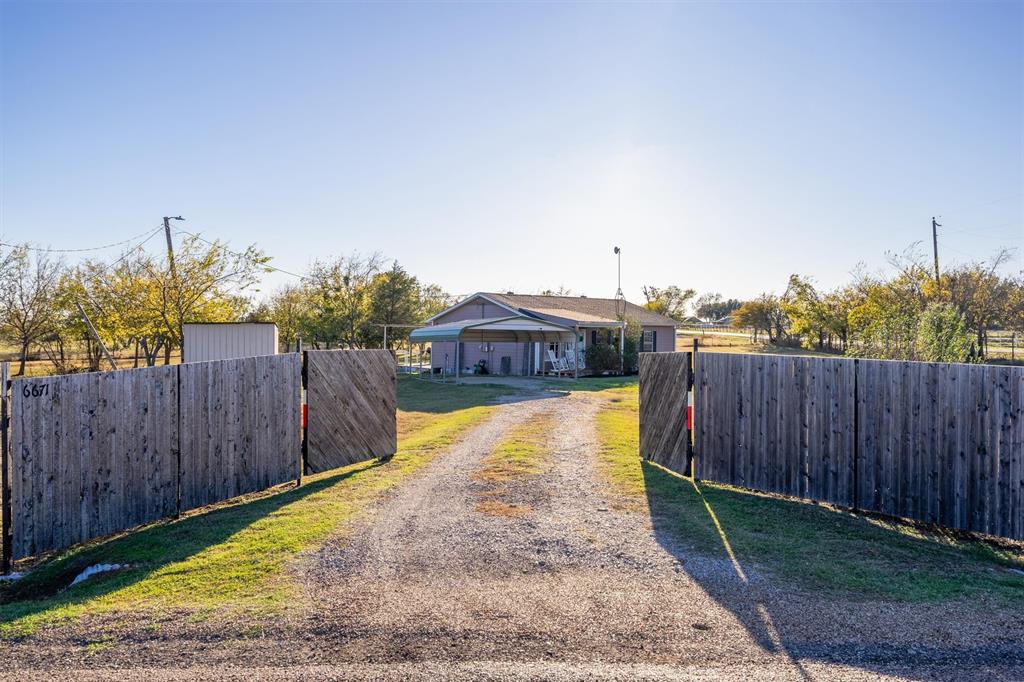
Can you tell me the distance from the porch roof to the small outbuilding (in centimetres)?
856

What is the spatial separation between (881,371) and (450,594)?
5.01 m

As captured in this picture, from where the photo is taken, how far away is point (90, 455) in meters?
5.70

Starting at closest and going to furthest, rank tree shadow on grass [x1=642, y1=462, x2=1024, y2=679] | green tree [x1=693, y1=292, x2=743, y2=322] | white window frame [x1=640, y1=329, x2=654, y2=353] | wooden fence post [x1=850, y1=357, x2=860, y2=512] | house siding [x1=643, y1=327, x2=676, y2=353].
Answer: tree shadow on grass [x1=642, y1=462, x2=1024, y2=679] → wooden fence post [x1=850, y1=357, x2=860, y2=512] → white window frame [x1=640, y1=329, x2=654, y2=353] → house siding [x1=643, y1=327, x2=676, y2=353] → green tree [x1=693, y1=292, x2=743, y2=322]

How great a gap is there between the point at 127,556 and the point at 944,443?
7.75 meters

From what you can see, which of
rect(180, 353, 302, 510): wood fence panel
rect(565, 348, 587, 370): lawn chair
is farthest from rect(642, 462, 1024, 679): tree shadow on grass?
rect(565, 348, 587, 370): lawn chair

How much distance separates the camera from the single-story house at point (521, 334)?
943 inches

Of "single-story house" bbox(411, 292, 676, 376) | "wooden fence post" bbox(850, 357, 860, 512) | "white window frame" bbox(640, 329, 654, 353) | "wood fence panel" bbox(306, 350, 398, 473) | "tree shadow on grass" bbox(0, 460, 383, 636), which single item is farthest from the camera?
"white window frame" bbox(640, 329, 654, 353)

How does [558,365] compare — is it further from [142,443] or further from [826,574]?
[826,574]

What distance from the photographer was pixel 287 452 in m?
7.78

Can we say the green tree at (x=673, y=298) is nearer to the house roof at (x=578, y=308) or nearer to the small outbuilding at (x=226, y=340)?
the house roof at (x=578, y=308)

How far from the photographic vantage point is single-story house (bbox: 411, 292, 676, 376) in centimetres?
2395

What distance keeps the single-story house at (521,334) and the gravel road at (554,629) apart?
17.6 m

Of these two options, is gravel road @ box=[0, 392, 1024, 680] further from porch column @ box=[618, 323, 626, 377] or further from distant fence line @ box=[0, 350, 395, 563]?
porch column @ box=[618, 323, 626, 377]

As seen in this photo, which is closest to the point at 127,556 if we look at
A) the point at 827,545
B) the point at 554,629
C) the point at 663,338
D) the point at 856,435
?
the point at 554,629
